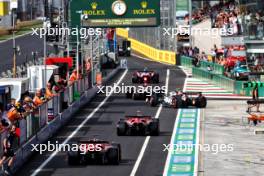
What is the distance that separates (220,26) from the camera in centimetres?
7475

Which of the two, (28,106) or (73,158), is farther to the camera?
(28,106)

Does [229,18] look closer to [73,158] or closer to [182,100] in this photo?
Result: [182,100]

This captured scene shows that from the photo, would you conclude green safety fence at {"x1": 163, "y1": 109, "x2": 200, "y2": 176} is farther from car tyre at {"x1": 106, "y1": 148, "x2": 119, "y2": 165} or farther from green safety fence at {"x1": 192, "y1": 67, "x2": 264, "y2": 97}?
green safety fence at {"x1": 192, "y1": 67, "x2": 264, "y2": 97}

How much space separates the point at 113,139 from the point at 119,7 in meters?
26.0

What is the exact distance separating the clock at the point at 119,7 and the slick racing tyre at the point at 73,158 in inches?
1260

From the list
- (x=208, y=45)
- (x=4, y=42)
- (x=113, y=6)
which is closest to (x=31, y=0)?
(x=113, y=6)

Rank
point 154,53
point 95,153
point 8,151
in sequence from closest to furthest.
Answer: point 8,151 → point 95,153 → point 154,53

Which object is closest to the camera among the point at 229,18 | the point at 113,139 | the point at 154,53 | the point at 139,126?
the point at 113,139

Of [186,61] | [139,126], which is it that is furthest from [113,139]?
[186,61]

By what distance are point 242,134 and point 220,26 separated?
131 feet

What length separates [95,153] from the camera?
27.1m

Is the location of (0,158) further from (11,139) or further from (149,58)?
(149,58)

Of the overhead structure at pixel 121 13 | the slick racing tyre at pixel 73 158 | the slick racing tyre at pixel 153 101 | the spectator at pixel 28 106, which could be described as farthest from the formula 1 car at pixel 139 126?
the overhead structure at pixel 121 13

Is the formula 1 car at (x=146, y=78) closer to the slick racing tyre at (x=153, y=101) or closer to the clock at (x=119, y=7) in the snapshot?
the clock at (x=119, y=7)
